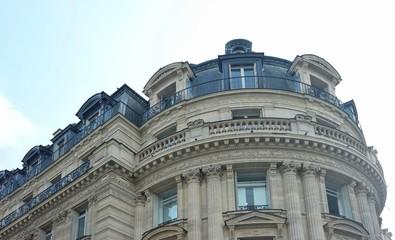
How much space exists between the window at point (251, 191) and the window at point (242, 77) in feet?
17.9

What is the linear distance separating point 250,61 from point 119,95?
7.90m

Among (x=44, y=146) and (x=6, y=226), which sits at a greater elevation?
(x=44, y=146)

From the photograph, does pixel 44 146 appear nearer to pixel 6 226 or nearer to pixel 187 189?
pixel 6 226

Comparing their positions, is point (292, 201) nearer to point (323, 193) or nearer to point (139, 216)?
point (323, 193)

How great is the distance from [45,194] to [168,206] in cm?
839

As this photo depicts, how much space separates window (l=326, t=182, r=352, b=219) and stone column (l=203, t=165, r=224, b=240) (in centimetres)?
558

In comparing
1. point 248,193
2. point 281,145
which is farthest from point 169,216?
point 281,145

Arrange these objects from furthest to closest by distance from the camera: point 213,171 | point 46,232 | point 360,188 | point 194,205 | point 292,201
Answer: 1. point 46,232
2. point 360,188
3. point 213,171
4. point 194,205
5. point 292,201

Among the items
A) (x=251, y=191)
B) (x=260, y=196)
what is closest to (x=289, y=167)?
(x=260, y=196)

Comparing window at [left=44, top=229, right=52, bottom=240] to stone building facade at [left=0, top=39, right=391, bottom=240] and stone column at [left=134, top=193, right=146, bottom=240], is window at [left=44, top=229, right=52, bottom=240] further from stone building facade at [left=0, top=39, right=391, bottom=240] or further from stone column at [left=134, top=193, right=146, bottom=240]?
stone column at [left=134, top=193, right=146, bottom=240]

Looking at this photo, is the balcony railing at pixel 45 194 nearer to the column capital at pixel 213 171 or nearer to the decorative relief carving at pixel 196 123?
the decorative relief carving at pixel 196 123

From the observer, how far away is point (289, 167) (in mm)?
24094

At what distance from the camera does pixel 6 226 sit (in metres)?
31.6

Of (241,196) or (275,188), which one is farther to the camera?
(241,196)
